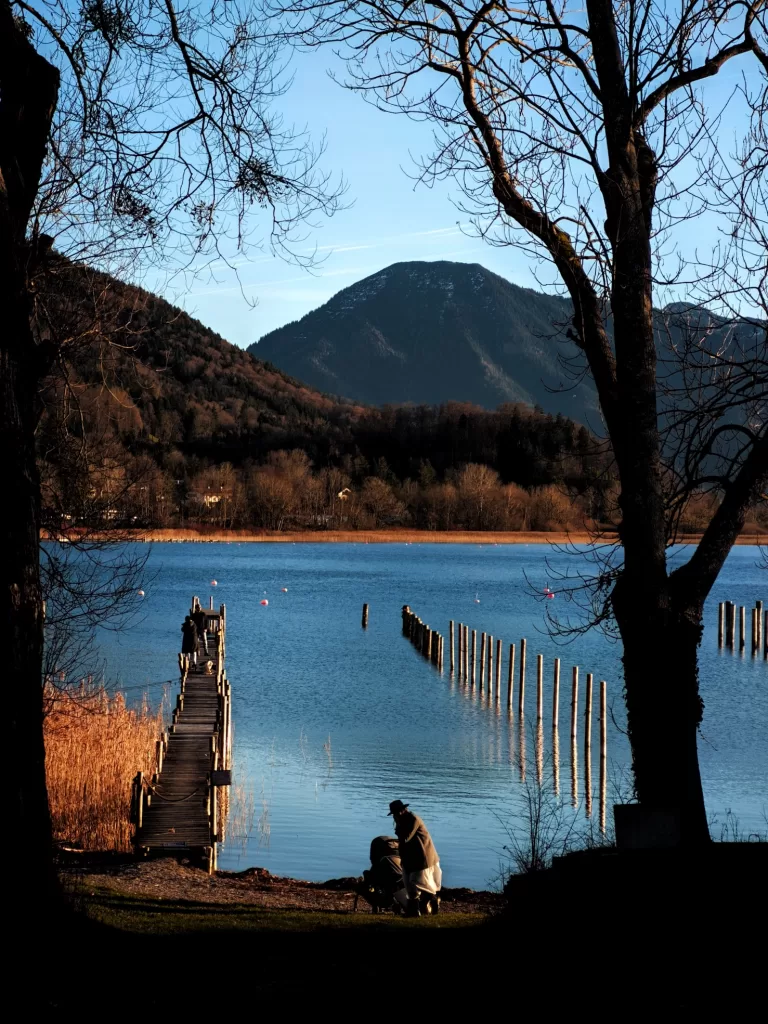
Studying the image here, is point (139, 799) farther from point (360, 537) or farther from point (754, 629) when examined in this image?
point (360, 537)

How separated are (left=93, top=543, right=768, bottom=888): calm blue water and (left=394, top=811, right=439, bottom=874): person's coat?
3.36 metres

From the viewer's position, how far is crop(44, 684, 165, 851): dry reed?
15883 millimetres

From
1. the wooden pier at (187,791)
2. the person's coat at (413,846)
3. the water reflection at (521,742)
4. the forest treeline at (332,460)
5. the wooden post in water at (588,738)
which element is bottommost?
the water reflection at (521,742)

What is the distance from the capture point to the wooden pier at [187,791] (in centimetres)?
1407

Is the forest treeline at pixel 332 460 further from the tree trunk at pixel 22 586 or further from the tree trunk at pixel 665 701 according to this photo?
the tree trunk at pixel 22 586

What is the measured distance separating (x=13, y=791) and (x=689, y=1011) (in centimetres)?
409

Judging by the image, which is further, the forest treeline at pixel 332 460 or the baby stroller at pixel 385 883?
the forest treeline at pixel 332 460

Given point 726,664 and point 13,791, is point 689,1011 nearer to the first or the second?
point 13,791

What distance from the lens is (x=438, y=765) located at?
23.3 metres

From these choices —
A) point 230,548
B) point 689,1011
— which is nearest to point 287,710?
point 689,1011

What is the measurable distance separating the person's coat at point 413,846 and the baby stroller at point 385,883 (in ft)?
1.03

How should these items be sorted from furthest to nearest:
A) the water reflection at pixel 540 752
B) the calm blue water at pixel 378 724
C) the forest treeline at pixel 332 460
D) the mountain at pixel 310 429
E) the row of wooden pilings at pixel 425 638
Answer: the mountain at pixel 310 429
the forest treeline at pixel 332 460
the row of wooden pilings at pixel 425 638
the water reflection at pixel 540 752
the calm blue water at pixel 378 724

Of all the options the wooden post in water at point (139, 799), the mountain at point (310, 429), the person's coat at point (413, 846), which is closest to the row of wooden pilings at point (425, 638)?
the wooden post in water at point (139, 799)

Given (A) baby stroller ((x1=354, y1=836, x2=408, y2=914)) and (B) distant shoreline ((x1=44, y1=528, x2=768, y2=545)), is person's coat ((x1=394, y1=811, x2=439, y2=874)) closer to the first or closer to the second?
(A) baby stroller ((x1=354, y1=836, x2=408, y2=914))
